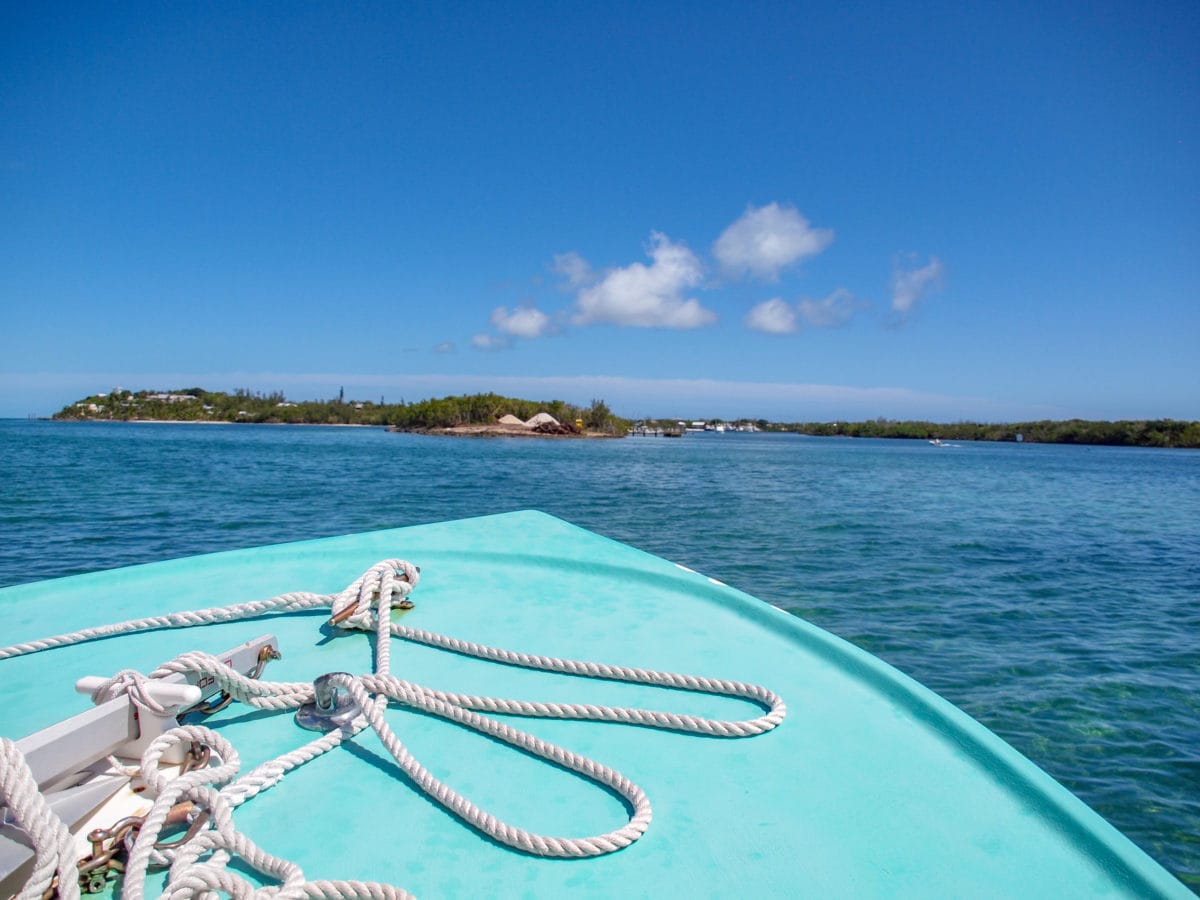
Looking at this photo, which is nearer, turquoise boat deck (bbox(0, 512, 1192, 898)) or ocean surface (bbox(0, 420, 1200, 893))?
turquoise boat deck (bbox(0, 512, 1192, 898))

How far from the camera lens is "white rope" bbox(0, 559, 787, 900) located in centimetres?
95

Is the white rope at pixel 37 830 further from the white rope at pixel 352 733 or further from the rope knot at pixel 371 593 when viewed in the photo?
the rope knot at pixel 371 593

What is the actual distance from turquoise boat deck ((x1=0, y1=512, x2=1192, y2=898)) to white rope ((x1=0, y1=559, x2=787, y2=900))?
33 millimetres

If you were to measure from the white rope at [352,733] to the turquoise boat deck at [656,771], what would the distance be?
33mm

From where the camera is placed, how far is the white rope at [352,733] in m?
0.95

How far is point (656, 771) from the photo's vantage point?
142cm

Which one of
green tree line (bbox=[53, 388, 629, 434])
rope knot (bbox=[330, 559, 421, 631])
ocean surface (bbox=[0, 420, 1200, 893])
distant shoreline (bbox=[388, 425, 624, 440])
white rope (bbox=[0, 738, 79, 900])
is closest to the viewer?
white rope (bbox=[0, 738, 79, 900])

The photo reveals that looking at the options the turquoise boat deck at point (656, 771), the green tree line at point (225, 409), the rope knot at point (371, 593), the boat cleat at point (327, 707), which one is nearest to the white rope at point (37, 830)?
the turquoise boat deck at point (656, 771)

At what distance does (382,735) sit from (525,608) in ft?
3.60

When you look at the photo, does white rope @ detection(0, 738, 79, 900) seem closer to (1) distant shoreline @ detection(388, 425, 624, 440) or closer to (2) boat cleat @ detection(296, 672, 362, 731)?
(2) boat cleat @ detection(296, 672, 362, 731)

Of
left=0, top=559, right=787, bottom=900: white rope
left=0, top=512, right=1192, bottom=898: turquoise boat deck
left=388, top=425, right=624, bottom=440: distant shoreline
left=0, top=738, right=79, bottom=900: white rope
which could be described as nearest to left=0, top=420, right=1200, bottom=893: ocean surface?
left=0, top=512, right=1192, bottom=898: turquoise boat deck

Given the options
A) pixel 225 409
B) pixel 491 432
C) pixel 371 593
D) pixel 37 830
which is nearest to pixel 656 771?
pixel 37 830

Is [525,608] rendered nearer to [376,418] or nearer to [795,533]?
[795,533]

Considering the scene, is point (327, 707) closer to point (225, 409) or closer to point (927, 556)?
point (927, 556)
